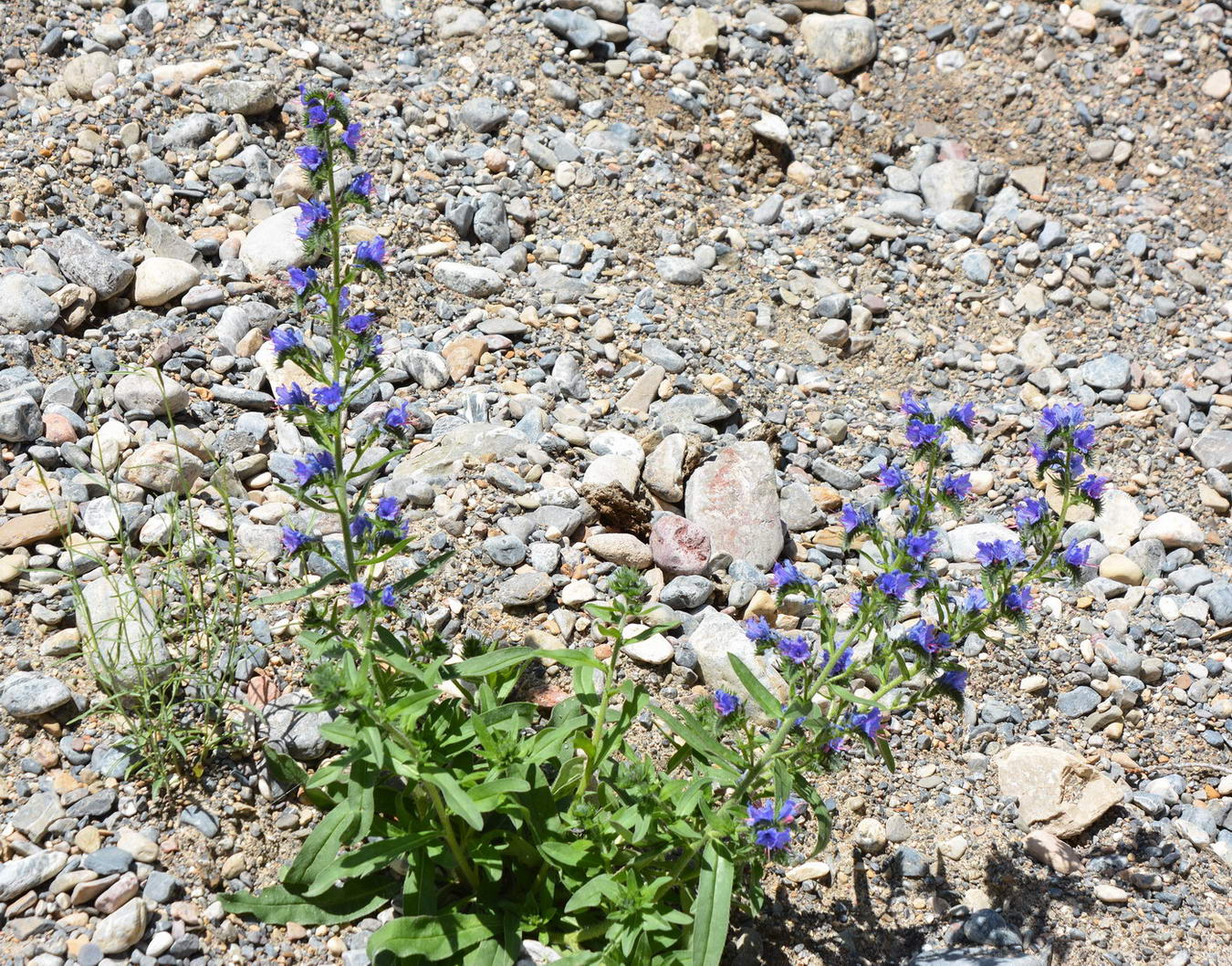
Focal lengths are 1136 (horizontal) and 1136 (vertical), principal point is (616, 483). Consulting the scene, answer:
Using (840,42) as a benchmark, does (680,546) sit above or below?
below

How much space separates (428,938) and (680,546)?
1.82m

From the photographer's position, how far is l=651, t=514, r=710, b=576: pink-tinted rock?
4.39 meters

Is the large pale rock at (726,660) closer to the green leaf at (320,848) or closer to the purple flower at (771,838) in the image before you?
the purple flower at (771,838)

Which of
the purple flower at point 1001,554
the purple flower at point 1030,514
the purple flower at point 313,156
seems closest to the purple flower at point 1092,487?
the purple flower at point 1030,514

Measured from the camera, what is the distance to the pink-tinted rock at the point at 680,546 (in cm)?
439

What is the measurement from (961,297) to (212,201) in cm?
386

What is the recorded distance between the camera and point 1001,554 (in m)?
3.02

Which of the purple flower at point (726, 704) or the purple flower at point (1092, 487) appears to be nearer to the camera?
the purple flower at point (1092, 487)

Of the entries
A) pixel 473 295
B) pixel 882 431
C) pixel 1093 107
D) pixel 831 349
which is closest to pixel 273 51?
pixel 473 295

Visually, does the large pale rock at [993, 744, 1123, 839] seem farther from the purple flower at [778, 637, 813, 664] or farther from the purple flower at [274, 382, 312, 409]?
the purple flower at [274, 382, 312, 409]

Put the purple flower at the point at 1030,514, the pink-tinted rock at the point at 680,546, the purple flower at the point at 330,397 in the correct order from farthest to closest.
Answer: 1. the pink-tinted rock at the point at 680,546
2. the purple flower at the point at 1030,514
3. the purple flower at the point at 330,397

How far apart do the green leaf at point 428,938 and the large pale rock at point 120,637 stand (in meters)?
1.12

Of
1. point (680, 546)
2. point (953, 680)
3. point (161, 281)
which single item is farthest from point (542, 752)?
point (161, 281)

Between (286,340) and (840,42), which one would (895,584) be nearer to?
(286,340)
